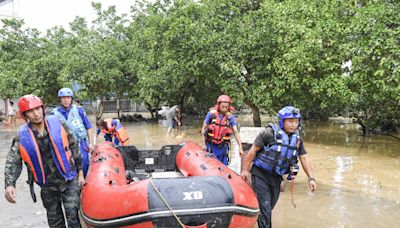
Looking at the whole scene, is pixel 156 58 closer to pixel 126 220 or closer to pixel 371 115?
pixel 371 115

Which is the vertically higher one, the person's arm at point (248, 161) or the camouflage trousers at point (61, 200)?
the person's arm at point (248, 161)

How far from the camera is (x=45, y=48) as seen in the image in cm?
2333

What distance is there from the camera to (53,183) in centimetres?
329

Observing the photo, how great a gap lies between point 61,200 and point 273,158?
200 centimetres

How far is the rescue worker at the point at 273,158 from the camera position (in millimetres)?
3477

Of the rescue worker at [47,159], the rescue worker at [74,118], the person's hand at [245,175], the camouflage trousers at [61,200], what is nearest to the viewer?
the rescue worker at [47,159]

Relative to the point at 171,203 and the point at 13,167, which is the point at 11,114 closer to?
the point at 13,167

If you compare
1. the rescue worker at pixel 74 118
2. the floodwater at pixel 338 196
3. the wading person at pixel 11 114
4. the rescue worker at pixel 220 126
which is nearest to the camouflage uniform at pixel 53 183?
the rescue worker at pixel 74 118

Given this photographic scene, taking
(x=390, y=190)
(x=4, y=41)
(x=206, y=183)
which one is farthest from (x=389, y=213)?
(x=4, y=41)

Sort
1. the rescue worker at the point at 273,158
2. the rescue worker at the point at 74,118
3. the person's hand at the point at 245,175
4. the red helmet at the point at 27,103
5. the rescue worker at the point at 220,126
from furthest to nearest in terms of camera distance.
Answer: the rescue worker at the point at 220,126, the rescue worker at the point at 74,118, the person's hand at the point at 245,175, the rescue worker at the point at 273,158, the red helmet at the point at 27,103

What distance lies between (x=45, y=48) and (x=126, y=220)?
22.8 m

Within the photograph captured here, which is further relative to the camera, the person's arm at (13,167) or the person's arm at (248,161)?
the person's arm at (248,161)

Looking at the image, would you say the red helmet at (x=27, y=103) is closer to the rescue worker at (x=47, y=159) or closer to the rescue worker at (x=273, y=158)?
the rescue worker at (x=47, y=159)

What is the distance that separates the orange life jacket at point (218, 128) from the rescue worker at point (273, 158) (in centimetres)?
163
